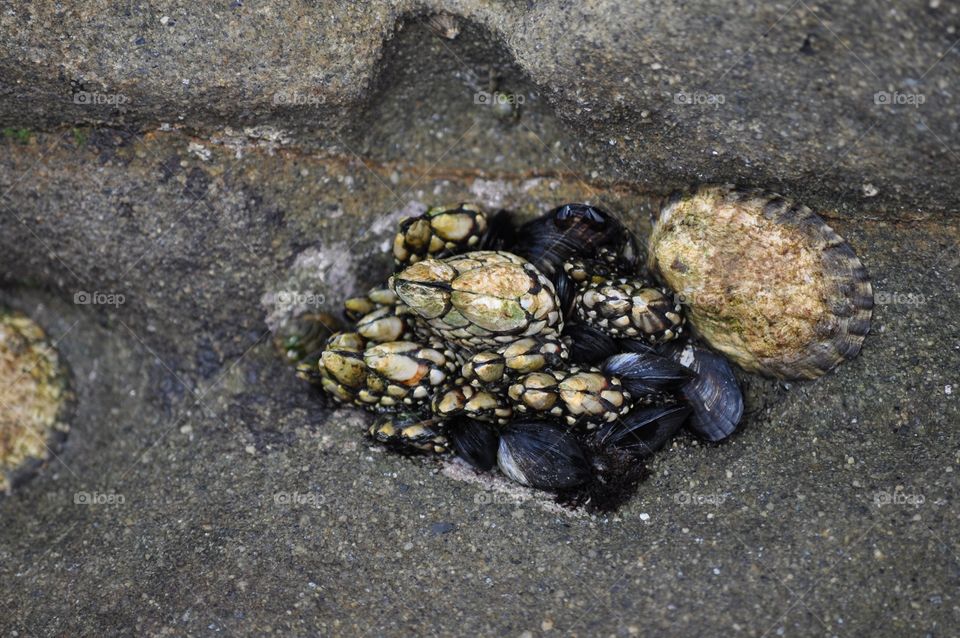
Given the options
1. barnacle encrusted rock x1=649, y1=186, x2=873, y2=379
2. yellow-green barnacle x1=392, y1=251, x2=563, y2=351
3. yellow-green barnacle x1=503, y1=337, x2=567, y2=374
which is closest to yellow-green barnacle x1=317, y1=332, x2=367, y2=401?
yellow-green barnacle x1=392, y1=251, x2=563, y2=351

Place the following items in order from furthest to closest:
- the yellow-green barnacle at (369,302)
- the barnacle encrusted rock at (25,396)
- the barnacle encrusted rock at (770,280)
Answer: the barnacle encrusted rock at (25,396)
the yellow-green barnacle at (369,302)
the barnacle encrusted rock at (770,280)

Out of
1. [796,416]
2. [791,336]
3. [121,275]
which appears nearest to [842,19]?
[791,336]

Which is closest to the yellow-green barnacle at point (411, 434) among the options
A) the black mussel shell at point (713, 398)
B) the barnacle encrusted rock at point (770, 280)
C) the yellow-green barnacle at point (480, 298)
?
the yellow-green barnacle at point (480, 298)

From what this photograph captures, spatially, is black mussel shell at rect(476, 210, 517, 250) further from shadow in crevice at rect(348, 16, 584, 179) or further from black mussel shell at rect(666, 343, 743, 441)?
black mussel shell at rect(666, 343, 743, 441)

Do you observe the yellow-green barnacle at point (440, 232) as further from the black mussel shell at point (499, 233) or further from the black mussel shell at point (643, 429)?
the black mussel shell at point (643, 429)


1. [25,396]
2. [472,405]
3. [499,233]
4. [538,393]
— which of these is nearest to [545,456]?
[538,393]

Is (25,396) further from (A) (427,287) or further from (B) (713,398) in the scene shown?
(B) (713,398)
